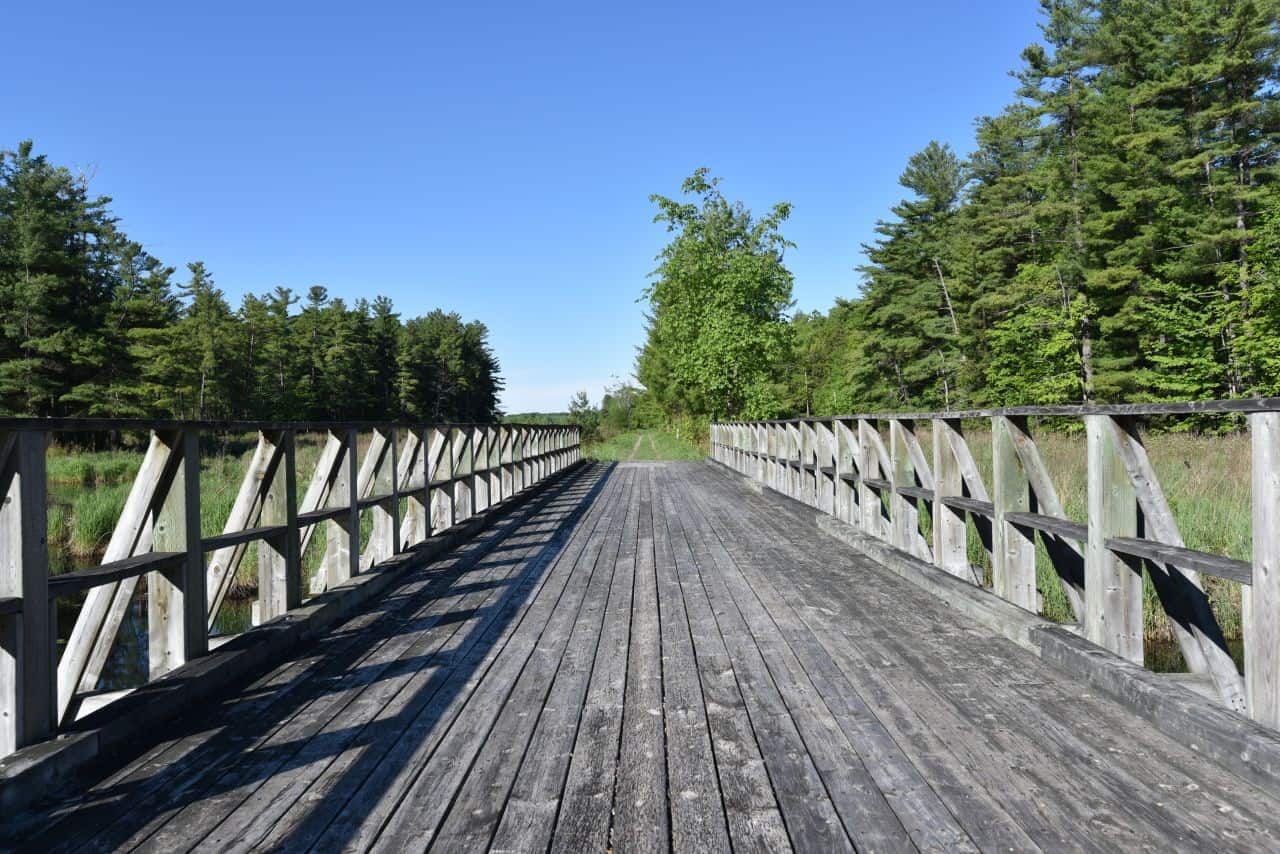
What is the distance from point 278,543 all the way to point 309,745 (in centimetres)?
171

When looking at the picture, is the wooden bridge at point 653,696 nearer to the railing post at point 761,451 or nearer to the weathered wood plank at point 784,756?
the weathered wood plank at point 784,756

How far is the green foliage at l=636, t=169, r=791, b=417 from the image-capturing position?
24.8 meters

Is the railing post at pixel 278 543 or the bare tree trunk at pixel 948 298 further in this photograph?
the bare tree trunk at pixel 948 298

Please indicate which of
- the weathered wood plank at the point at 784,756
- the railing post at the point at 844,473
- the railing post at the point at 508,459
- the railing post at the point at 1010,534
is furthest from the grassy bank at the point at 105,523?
the railing post at the point at 1010,534

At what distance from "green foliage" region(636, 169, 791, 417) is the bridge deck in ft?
68.3

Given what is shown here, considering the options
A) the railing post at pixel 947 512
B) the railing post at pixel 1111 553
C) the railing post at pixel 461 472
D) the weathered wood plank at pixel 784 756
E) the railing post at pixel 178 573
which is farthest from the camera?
the railing post at pixel 461 472

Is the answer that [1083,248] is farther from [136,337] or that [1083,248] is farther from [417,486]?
[136,337]

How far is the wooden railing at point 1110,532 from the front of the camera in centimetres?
220

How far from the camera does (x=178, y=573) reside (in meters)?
3.07

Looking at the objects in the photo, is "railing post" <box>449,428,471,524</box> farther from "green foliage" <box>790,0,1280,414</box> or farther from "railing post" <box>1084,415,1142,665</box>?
"green foliage" <box>790,0,1280,414</box>

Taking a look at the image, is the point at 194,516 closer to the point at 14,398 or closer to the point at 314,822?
the point at 314,822

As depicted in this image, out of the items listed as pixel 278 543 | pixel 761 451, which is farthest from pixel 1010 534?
pixel 761 451

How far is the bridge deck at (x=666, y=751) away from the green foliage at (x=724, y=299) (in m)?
20.8

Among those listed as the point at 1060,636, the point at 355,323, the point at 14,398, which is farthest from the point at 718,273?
the point at 355,323
